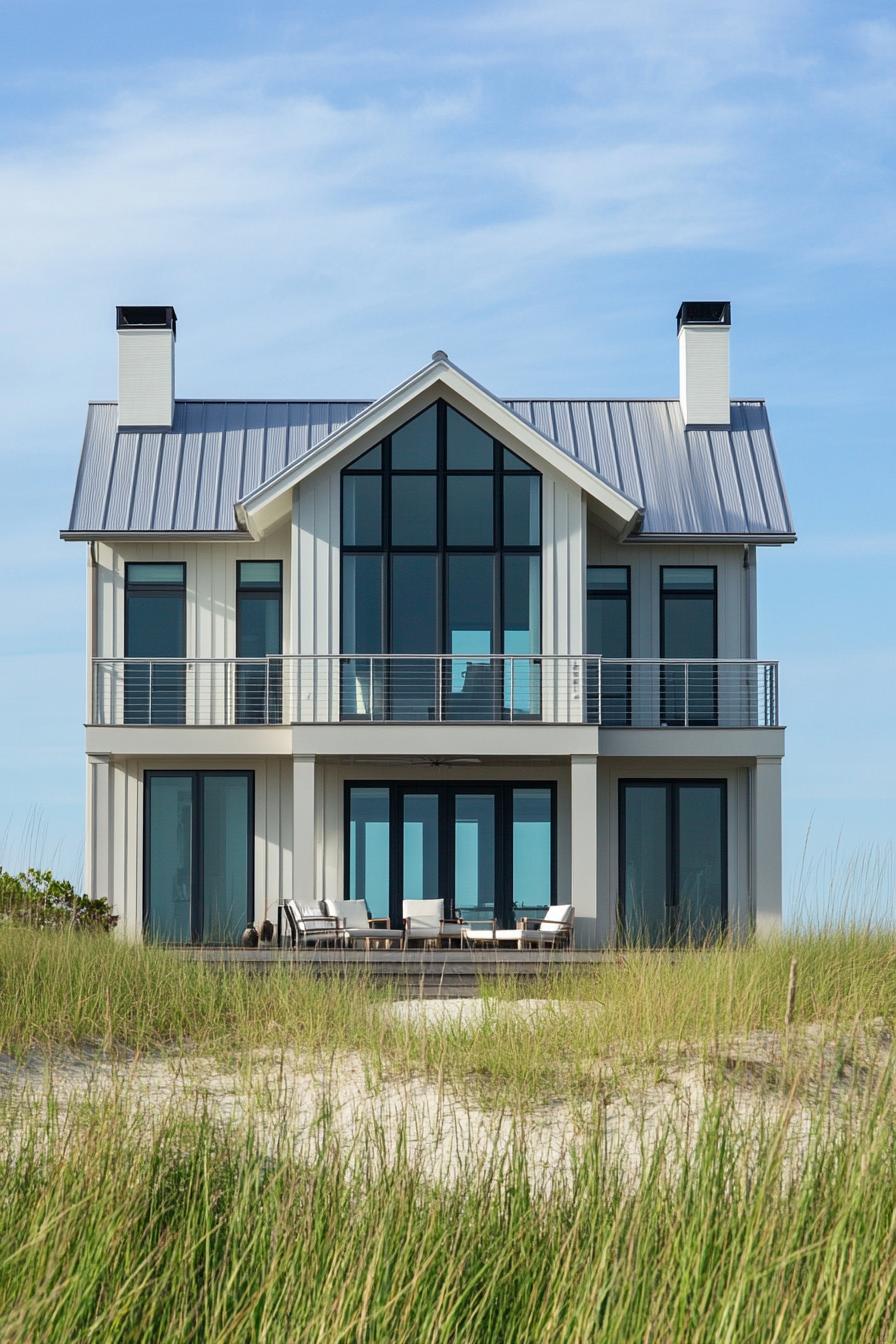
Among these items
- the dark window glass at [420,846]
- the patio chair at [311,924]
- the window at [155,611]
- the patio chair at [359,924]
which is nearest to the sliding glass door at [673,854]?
the dark window glass at [420,846]

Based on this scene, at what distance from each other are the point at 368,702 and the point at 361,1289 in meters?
13.9

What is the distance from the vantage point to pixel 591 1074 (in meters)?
8.52

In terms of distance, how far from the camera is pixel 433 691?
18.7 metres

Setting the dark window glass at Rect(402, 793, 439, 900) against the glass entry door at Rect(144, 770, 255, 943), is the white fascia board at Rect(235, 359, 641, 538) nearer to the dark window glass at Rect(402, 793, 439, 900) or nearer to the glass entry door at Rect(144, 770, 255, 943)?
the glass entry door at Rect(144, 770, 255, 943)

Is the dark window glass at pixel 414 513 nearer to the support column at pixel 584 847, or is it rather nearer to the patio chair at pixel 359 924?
the support column at pixel 584 847

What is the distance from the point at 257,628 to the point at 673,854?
597 cm

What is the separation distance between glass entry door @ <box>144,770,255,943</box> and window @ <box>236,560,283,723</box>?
0.99 m

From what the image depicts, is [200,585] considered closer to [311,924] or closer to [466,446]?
[466,446]

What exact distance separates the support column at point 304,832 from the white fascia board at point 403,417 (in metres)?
3.12

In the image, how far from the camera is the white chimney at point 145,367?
21281mm

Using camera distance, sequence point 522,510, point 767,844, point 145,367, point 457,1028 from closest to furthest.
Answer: point 457,1028, point 767,844, point 522,510, point 145,367

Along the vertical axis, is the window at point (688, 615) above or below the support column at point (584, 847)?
above

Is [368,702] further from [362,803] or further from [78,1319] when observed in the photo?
[78,1319]

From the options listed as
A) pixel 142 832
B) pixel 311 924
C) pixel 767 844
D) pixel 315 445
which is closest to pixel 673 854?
pixel 767 844
